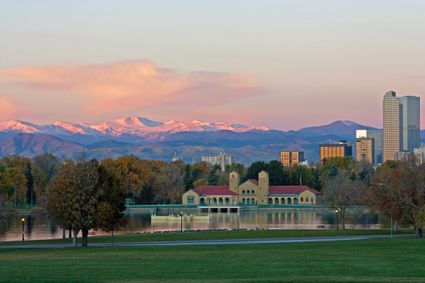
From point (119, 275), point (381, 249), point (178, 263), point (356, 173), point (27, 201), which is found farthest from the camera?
point (356, 173)

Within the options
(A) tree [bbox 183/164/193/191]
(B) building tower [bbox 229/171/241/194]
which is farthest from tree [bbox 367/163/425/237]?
(A) tree [bbox 183/164/193/191]

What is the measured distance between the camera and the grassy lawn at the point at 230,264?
30.1m

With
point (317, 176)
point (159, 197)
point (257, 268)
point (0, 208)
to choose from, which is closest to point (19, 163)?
point (159, 197)

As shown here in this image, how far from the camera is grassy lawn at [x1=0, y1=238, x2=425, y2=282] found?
98.8ft

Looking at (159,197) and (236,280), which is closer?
(236,280)

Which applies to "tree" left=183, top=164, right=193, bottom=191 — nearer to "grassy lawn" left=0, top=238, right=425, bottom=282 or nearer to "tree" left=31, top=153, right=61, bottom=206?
"tree" left=31, top=153, right=61, bottom=206

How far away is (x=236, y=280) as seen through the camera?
2897 cm

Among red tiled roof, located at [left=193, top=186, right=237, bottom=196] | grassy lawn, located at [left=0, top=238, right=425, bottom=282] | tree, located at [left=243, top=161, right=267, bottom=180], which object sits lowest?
grassy lawn, located at [left=0, top=238, right=425, bottom=282]

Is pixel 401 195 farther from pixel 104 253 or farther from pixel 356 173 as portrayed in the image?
pixel 356 173

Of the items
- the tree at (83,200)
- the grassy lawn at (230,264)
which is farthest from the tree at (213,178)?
the grassy lawn at (230,264)

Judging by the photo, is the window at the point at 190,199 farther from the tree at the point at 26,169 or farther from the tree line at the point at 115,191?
the tree at the point at 26,169

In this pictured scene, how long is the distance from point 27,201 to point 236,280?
129 metres

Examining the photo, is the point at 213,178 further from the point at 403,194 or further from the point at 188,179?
the point at 403,194

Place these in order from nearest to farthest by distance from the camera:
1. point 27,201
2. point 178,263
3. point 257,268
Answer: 1. point 257,268
2. point 178,263
3. point 27,201
